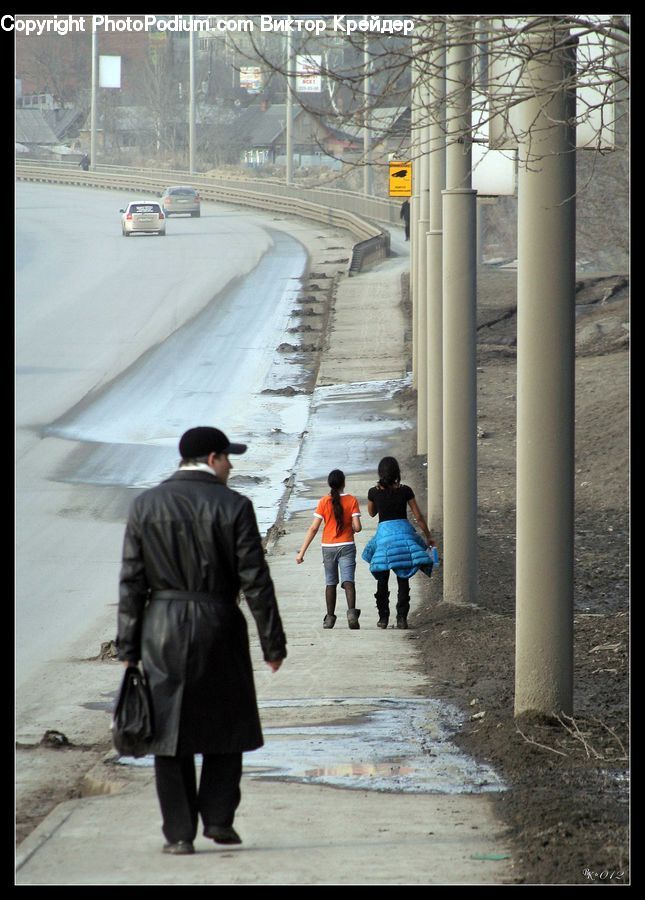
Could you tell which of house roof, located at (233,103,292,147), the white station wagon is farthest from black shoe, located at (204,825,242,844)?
house roof, located at (233,103,292,147)

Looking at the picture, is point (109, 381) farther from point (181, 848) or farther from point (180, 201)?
point (180, 201)

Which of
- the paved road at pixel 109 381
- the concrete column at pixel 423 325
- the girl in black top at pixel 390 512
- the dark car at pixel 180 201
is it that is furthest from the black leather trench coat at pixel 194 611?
the dark car at pixel 180 201

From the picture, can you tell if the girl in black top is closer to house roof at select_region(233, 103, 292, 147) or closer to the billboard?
the billboard

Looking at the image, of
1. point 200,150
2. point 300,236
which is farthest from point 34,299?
point 200,150

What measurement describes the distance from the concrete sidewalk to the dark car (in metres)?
54.4

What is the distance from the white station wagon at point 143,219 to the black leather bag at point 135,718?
53.0 metres

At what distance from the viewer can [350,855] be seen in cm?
570

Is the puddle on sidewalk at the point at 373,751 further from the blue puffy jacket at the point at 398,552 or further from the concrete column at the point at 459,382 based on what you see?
the concrete column at the point at 459,382

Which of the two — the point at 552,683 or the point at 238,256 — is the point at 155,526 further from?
the point at 238,256

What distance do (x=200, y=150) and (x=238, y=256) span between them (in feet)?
164

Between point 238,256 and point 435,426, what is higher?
point 238,256

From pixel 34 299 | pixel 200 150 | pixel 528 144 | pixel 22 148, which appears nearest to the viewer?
pixel 528 144

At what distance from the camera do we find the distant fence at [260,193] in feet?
205

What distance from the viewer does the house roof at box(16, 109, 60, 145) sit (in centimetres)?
8325
